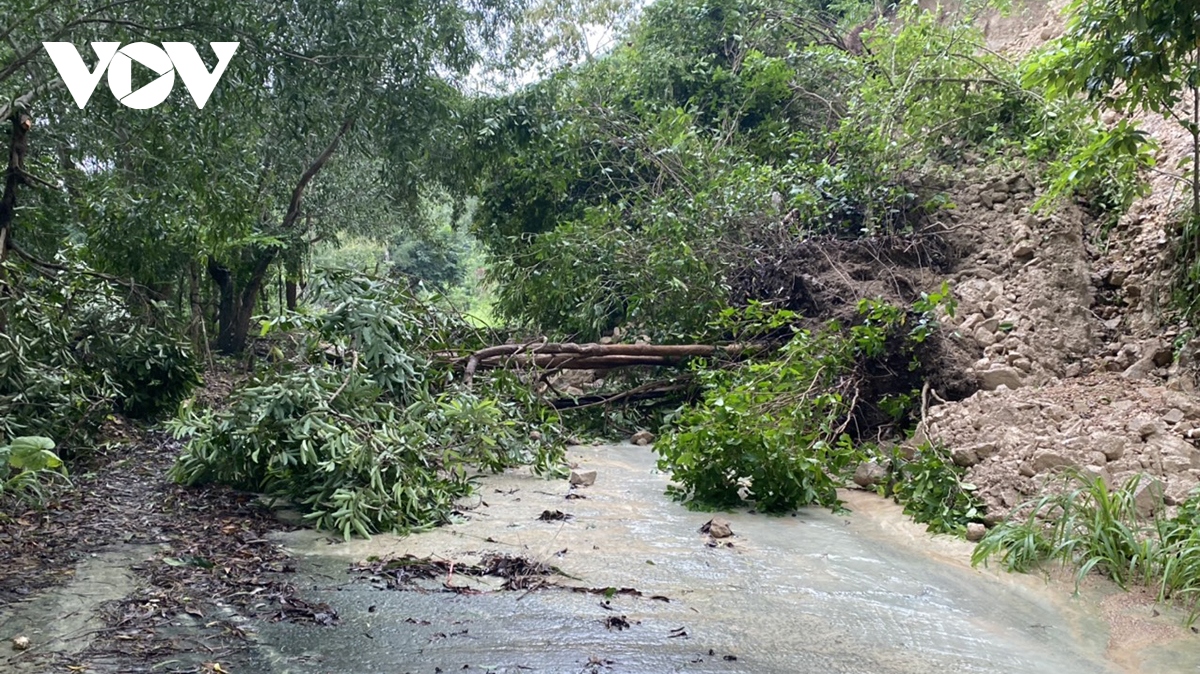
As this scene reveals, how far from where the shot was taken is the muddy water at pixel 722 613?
2775 millimetres

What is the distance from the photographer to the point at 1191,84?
4.46 metres

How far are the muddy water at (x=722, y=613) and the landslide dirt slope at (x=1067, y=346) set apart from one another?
0.77m

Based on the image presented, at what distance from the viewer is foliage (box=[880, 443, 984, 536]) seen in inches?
172

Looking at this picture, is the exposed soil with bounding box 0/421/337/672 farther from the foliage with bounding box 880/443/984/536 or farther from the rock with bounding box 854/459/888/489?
the rock with bounding box 854/459/888/489

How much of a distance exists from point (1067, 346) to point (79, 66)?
21.5 feet

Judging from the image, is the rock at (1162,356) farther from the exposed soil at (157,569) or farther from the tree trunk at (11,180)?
the tree trunk at (11,180)

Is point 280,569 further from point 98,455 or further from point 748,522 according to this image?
point 98,455

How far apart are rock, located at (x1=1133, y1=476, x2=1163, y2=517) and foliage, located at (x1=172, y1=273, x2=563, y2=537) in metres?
3.38

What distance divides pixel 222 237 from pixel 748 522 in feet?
14.3

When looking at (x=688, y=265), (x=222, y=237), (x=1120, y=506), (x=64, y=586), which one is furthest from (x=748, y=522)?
(x=222, y=237)

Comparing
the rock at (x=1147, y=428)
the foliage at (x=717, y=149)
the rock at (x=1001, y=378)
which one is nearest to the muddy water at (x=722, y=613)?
the rock at (x=1147, y=428)

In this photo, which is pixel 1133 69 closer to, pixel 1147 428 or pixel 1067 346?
pixel 1147 428

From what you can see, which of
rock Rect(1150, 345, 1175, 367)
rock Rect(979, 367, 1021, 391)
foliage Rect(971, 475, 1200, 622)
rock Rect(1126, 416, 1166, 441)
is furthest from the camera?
rock Rect(979, 367, 1021, 391)

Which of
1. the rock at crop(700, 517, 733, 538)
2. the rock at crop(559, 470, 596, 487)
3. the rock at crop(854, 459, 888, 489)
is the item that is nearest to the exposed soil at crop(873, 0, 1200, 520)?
the rock at crop(854, 459, 888, 489)
